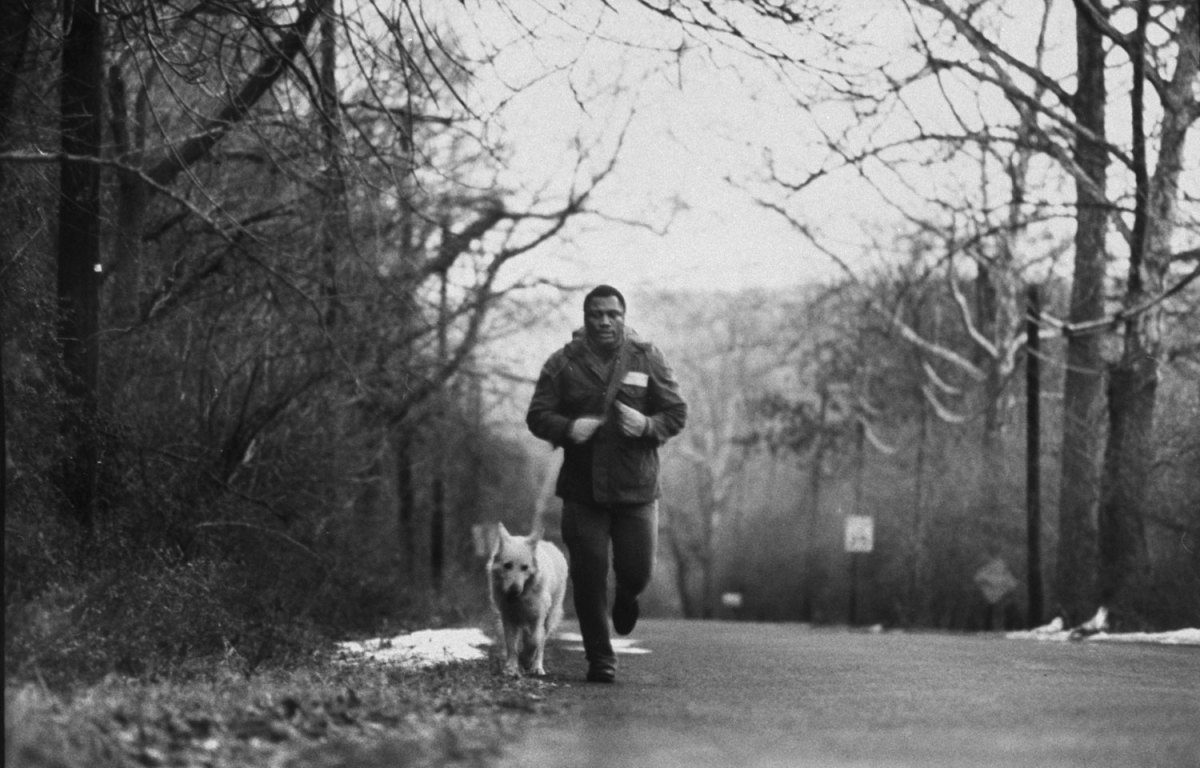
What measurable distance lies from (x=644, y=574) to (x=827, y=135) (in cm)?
1639

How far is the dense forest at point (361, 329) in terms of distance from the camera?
1417cm

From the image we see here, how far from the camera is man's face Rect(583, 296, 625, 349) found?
1219 cm

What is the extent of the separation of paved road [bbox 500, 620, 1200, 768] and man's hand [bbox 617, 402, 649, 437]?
1.47 metres

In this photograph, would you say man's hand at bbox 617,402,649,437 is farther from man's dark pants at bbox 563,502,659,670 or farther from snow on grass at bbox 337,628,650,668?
snow on grass at bbox 337,628,650,668

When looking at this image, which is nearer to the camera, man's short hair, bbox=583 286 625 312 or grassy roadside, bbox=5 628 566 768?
grassy roadside, bbox=5 628 566 768

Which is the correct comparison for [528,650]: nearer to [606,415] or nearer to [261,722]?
[606,415]

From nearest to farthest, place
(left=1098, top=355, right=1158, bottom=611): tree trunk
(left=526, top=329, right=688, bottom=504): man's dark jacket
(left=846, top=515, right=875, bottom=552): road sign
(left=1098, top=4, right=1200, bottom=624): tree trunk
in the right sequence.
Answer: (left=526, top=329, right=688, bottom=504): man's dark jacket → (left=1098, top=4, right=1200, bottom=624): tree trunk → (left=1098, top=355, right=1158, bottom=611): tree trunk → (left=846, top=515, right=875, bottom=552): road sign

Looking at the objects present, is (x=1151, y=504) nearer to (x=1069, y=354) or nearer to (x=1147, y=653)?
(x=1069, y=354)

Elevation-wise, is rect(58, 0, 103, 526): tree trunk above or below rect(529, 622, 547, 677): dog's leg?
above

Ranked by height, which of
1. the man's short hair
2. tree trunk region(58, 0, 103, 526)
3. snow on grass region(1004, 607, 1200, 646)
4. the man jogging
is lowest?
snow on grass region(1004, 607, 1200, 646)

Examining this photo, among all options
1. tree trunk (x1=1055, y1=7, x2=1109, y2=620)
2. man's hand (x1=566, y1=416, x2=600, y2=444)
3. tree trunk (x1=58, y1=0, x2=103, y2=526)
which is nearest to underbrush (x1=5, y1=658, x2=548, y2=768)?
man's hand (x1=566, y1=416, x2=600, y2=444)

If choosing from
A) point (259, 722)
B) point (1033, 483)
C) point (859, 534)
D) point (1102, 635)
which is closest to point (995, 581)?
point (1033, 483)

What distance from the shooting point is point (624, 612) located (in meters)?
13.1

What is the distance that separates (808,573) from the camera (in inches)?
2992
